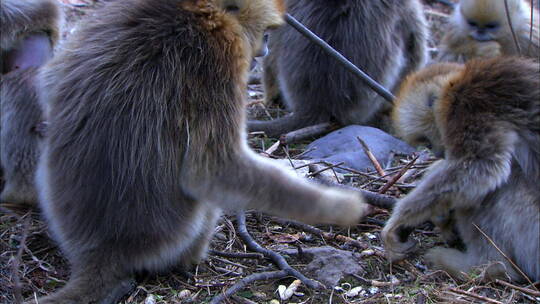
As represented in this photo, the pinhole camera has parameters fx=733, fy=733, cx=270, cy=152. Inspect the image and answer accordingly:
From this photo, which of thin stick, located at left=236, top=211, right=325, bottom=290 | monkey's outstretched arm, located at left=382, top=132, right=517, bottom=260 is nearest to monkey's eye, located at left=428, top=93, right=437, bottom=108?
monkey's outstretched arm, located at left=382, top=132, right=517, bottom=260

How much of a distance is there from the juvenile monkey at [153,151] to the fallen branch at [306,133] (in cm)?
213

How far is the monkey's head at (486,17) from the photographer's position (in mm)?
6387

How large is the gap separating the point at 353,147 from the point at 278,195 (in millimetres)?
2137

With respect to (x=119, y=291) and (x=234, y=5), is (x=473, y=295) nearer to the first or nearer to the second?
(x=119, y=291)

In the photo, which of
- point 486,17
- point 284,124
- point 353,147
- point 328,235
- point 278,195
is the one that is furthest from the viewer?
point 486,17

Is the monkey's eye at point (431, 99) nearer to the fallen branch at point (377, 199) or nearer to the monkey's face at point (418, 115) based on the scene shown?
the monkey's face at point (418, 115)

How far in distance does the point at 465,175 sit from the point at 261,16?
1151 mm

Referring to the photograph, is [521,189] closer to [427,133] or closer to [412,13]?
[427,133]

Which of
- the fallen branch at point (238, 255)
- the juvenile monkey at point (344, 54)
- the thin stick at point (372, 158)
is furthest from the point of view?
the juvenile monkey at point (344, 54)

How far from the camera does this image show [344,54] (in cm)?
545

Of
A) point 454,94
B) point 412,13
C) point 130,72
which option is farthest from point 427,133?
point 412,13

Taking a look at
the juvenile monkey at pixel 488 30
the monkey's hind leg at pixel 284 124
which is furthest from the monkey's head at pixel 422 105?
the juvenile monkey at pixel 488 30

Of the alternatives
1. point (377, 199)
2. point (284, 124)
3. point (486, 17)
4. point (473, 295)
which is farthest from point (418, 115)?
point (486, 17)

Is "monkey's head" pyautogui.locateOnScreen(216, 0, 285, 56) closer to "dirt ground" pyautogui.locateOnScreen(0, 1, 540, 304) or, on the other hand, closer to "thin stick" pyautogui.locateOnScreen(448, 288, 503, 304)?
"dirt ground" pyautogui.locateOnScreen(0, 1, 540, 304)
